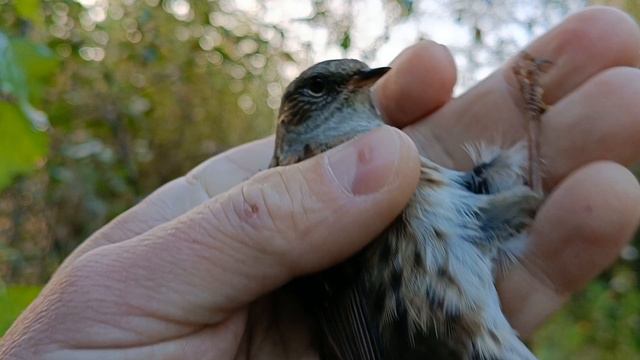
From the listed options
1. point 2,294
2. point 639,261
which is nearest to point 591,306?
point 639,261

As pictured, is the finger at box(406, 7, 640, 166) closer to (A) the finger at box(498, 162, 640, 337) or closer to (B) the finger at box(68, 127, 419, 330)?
(A) the finger at box(498, 162, 640, 337)

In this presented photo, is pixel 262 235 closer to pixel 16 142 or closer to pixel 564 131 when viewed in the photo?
pixel 16 142

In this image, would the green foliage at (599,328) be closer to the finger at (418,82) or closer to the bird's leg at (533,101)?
the finger at (418,82)

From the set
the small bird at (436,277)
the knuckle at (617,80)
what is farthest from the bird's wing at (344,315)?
the knuckle at (617,80)

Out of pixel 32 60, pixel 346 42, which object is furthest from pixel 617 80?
pixel 32 60

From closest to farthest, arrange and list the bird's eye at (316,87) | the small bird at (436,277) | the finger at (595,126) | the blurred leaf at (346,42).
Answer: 1. the small bird at (436,277)
2. the finger at (595,126)
3. the bird's eye at (316,87)
4. the blurred leaf at (346,42)

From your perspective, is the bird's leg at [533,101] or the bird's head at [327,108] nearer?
the bird's leg at [533,101]
